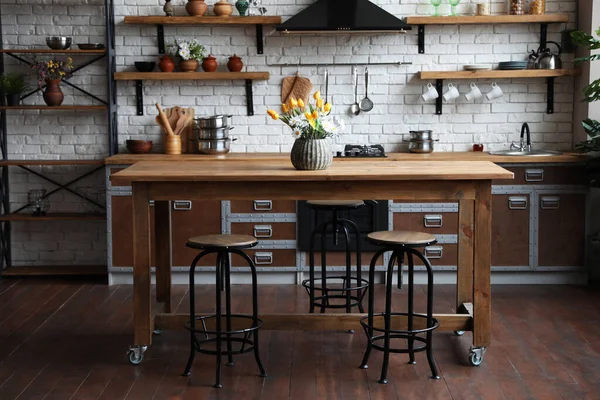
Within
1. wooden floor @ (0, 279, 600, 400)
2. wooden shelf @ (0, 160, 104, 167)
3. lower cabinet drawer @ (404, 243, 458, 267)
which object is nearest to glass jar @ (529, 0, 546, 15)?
lower cabinet drawer @ (404, 243, 458, 267)

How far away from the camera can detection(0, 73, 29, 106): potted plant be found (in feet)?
21.5

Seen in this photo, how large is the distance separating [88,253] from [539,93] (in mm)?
3720

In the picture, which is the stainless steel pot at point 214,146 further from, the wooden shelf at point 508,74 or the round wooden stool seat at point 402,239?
→ the round wooden stool seat at point 402,239

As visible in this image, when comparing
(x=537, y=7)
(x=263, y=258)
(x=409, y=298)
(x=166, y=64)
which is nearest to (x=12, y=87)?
(x=166, y=64)

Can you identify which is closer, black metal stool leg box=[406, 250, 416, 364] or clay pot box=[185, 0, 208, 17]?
black metal stool leg box=[406, 250, 416, 364]

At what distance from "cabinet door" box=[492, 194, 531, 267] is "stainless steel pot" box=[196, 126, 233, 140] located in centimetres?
201

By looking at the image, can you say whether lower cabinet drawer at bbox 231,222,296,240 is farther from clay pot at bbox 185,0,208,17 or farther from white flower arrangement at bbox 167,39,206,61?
clay pot at bbox 185,0,208,17

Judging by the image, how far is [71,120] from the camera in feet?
22.6

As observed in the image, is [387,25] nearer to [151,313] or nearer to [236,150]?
[236,150]

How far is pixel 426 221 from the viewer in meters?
6.41

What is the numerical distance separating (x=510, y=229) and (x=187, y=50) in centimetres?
271

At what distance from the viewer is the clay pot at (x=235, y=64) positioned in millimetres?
6691

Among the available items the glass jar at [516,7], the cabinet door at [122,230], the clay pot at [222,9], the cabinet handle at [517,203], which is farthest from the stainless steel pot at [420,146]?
the cabinet door at [122,230]

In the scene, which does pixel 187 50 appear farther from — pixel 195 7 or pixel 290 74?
pixel 290 74
